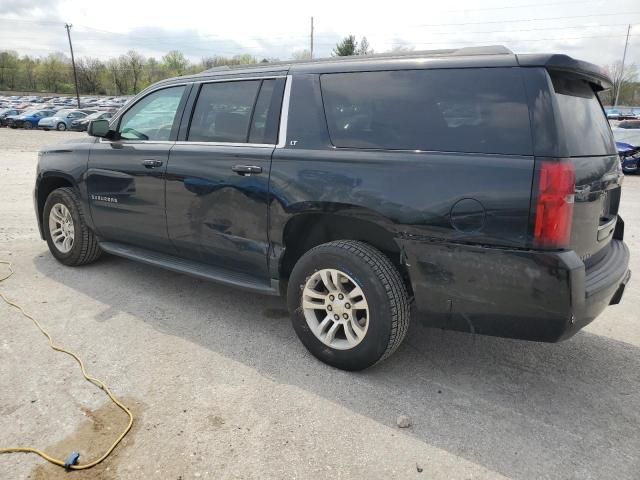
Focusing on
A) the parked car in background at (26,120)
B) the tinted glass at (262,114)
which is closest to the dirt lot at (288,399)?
the tinted glass at (262,114)

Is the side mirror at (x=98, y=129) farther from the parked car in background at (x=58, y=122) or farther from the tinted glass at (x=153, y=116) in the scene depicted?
the parked car in background at (x=58, y=122)

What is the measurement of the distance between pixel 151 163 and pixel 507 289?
2915 millimetres

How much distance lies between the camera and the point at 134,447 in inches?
98.3

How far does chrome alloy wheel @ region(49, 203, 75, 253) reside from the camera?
16.6 ft

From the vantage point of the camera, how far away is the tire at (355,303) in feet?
9.78

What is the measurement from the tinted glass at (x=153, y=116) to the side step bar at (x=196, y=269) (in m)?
1.00

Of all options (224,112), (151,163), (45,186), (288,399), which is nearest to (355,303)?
(288,399)

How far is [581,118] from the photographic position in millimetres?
2838

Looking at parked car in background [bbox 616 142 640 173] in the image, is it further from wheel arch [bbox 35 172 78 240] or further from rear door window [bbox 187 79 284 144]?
wheel arch [bbox 35 172 78 240]

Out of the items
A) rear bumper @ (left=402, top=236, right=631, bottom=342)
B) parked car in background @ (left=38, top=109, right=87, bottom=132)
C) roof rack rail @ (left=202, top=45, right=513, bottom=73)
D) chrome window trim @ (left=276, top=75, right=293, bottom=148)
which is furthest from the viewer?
parked car in background @ (left=38, top=109, right=87, bottom=132)

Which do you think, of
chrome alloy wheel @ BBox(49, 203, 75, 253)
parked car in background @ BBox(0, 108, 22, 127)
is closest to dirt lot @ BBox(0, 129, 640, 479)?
Answer: chrome alloy wheel @ BBox(49, 203, 75, 253)

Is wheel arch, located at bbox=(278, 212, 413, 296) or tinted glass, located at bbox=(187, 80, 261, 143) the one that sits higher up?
tinted glass, located at bbox=(187, 80, 261, 143)

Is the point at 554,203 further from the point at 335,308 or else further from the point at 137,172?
the point at 137,172

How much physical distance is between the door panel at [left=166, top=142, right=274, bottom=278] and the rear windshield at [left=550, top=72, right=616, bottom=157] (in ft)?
5.86
